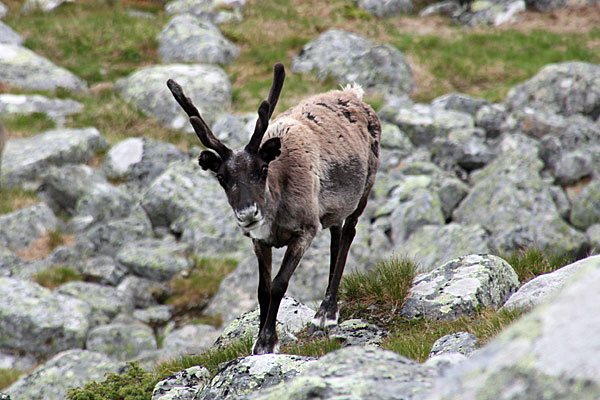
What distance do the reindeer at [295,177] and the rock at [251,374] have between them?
126cm

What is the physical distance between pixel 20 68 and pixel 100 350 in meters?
17.8

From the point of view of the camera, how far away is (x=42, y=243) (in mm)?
21000

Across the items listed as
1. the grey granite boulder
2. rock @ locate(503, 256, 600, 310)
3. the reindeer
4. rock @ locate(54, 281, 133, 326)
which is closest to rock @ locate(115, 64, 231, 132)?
the grey granite boulder

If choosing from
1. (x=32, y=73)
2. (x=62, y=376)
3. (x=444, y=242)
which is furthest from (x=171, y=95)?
(x=62, y=376)

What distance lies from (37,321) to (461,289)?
1225cm

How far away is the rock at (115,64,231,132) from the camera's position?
26953 millimetres

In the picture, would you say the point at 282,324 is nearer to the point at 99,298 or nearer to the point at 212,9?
the point at 99,298

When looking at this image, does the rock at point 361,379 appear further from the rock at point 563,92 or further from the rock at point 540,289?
the rock at point 563,92

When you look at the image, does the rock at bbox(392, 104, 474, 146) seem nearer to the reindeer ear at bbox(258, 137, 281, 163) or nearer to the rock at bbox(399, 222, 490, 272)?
the rock at bbox(399, 222, 490, 272)

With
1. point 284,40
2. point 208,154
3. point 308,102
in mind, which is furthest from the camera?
point 284,40

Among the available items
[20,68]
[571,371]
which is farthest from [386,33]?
[571,371]

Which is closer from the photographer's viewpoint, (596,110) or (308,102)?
(308,102)

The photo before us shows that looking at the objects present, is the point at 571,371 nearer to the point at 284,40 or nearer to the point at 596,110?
the point at 596,110

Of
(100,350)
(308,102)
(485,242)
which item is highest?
(308,102)
